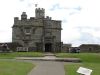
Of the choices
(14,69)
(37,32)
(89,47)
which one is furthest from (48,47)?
(14,69)

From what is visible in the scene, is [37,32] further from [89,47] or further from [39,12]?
[89,47]

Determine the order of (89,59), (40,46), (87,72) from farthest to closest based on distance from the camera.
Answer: (40,46)
(89,59)
(87,72)

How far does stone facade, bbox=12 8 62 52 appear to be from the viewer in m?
87.1

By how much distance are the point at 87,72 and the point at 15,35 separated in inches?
2758

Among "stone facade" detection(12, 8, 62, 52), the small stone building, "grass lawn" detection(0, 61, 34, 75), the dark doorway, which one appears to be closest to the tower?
"stone facade" detection(12, 8, 62, 52)

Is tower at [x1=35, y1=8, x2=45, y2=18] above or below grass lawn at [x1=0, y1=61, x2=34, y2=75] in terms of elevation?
above

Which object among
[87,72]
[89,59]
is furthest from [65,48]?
[87,72]

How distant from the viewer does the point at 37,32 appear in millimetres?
88375

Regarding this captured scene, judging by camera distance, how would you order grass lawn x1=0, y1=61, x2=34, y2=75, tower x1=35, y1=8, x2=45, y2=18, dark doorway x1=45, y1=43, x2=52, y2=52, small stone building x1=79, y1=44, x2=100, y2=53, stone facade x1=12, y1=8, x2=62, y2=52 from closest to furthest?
grass lawn x1=0, y1=61, x2=34, y2=75 → small stone building x1=79, y1=44, x2=100, y2=53 → stone facade x1=12, y1=8, x2=62, y2=52 → dark doorway x1=45, y1=43, x2=52, y2=52 → tower x1=35, y1=8, x2=45, y2=18

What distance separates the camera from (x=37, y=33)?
8825cm

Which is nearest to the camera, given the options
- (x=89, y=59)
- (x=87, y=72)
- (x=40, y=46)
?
(x=87, y=72)

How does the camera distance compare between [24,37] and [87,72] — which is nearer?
[87,72]

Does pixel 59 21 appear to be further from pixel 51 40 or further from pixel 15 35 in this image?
pixel 15 35

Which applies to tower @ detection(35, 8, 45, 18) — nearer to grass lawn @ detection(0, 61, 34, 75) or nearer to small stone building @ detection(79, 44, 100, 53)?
small stone building @ detection(79, 44, 100, 53)
